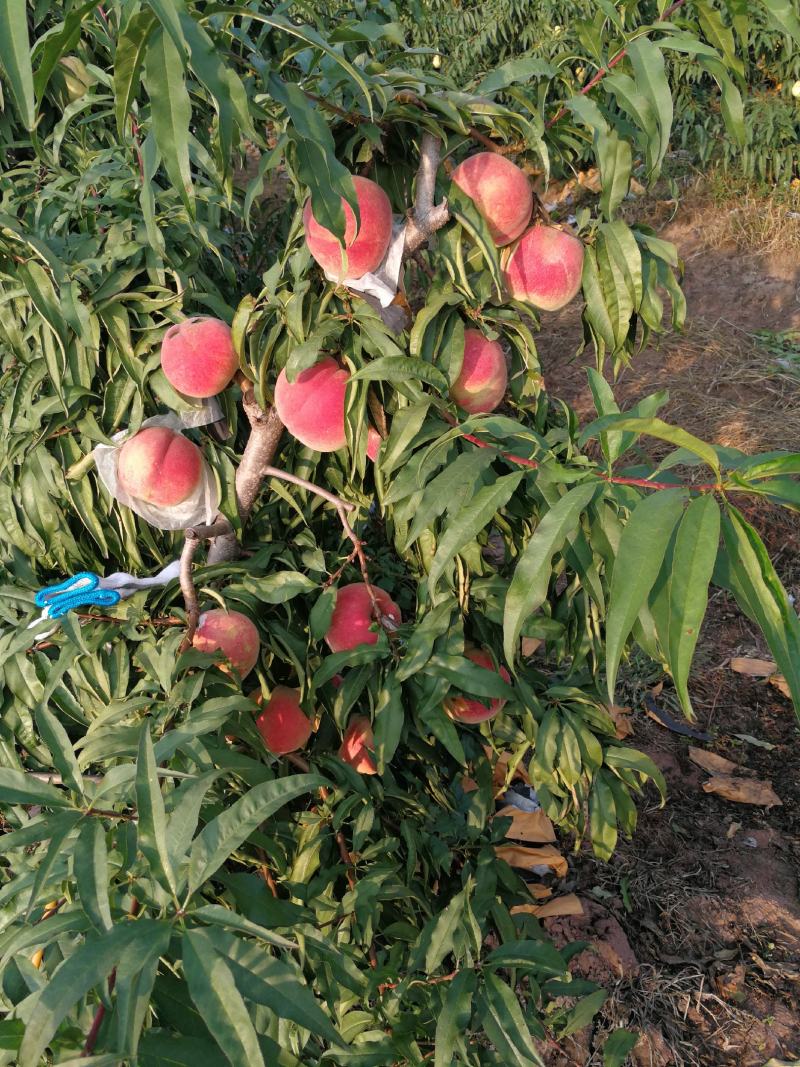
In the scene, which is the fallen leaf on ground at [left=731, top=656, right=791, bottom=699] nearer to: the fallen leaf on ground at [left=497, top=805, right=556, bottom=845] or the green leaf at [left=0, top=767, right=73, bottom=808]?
the fallen leaf on ground at [left=497, top=805, right=556, bottom=845]

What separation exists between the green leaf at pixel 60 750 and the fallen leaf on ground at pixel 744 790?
5.67 ft

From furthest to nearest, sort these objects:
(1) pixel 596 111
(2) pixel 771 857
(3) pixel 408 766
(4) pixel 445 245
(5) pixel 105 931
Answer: (2) pixel 771 857
(3) pixel 408 766
(4) pixel 445 245
(1) pixel 596 111
(5) pixel 105 931

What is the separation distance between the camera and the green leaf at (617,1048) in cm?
84

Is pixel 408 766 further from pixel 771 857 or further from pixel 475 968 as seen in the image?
pixel 771 857

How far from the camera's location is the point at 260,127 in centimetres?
102

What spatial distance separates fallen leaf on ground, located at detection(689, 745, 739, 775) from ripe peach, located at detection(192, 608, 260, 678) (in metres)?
1.51

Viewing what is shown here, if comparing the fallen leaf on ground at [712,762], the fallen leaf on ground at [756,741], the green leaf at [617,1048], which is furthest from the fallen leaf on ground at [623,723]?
the green leaf at [617,1048]

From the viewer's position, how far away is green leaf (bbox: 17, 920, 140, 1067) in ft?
1.30

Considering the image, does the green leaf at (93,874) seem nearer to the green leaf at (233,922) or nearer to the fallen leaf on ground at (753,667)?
the green leaf at (233,922)

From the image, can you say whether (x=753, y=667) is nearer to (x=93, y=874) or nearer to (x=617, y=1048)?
(x=617, y=1048)

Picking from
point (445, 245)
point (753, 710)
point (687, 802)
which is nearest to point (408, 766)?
point (445, 245)

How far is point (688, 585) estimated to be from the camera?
1.56 feet

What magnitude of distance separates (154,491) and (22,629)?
20 cm

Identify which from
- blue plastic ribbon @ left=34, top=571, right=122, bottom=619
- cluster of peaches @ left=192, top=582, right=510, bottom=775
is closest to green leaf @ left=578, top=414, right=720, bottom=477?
cluster of peaches @ left=192, top=582, right=510, bottom=775
